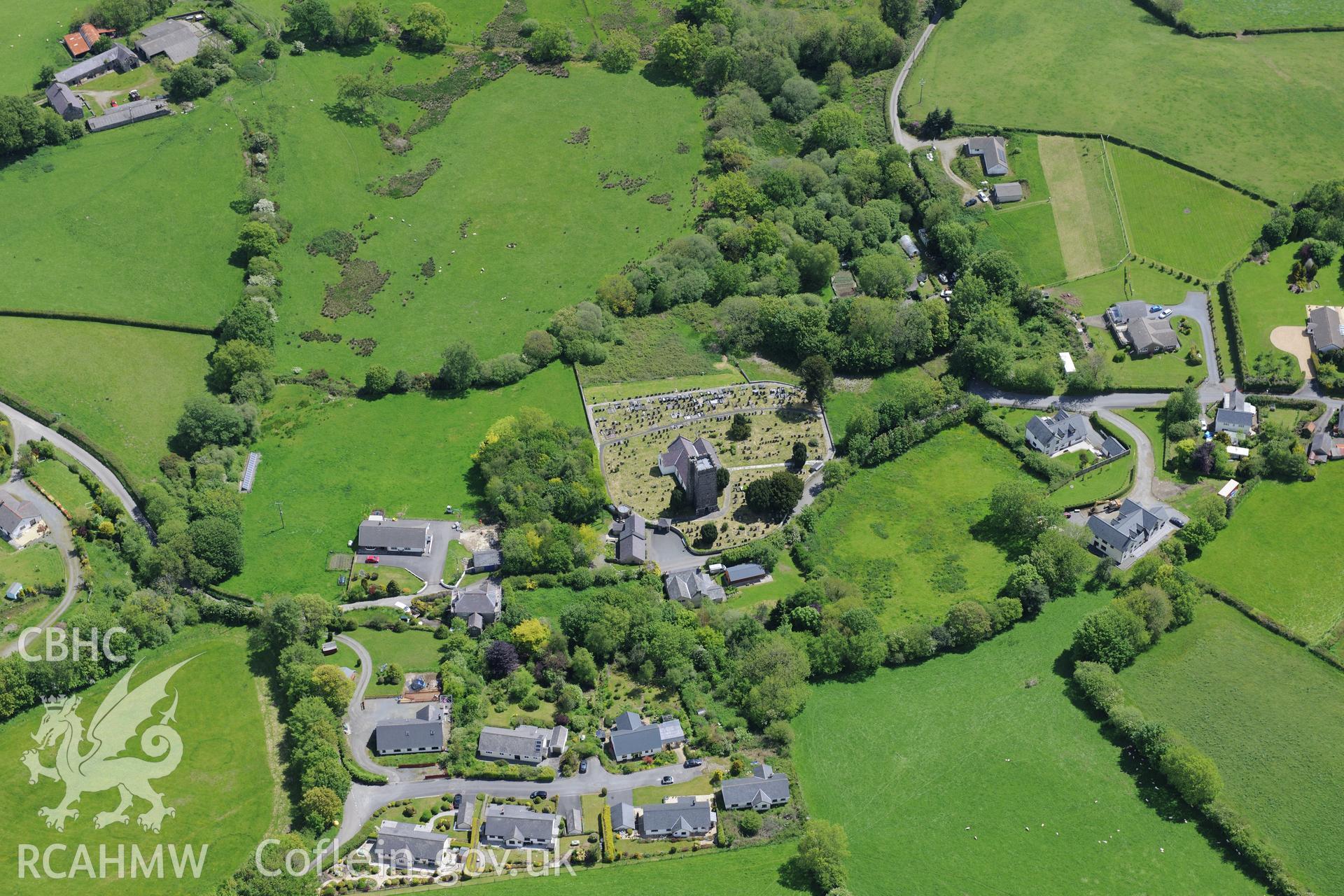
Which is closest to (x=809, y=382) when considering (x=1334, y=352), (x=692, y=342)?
(x=692, y=342)

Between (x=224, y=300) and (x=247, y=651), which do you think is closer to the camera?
(x=247, y=651)

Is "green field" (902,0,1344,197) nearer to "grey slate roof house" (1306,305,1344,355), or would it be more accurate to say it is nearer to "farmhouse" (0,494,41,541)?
"grey slate roof house" (1306,305,1344,355)

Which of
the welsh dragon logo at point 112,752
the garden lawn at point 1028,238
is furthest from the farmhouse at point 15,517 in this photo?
the garden lawn at point 1028,238

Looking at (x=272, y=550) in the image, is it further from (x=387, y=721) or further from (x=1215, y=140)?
(x=1215, y=140)

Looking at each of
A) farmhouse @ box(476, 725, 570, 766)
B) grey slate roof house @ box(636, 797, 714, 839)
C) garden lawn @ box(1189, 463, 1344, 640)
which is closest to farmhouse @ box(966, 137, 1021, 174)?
garden lawn @ box(1189, 463, 1344, 640)

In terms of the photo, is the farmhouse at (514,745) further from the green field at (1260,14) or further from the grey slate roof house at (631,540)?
the green field at (1260,14)

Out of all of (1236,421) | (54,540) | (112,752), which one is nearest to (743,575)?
(1236,421)
